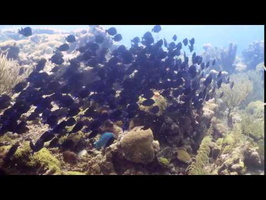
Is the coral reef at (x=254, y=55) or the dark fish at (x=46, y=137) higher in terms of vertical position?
the coral reef at (x=254, y=55)

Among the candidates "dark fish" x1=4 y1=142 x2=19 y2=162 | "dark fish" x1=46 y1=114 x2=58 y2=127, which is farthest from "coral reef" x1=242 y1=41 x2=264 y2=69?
"dark fish" x1=4 y1=142 x2=19 y2=162

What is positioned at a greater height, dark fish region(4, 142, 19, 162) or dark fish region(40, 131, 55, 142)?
dark fish region(40, 131, 55, 142)

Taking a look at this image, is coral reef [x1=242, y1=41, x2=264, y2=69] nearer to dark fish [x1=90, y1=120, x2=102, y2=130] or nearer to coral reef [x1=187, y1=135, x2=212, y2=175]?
coral reef [x1=187, y1=135, x2=212, y2=175]

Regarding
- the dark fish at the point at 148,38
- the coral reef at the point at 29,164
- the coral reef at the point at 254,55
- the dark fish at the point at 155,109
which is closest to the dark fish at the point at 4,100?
the coral reef at the point at 29,164

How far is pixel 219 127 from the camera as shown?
10.8 m

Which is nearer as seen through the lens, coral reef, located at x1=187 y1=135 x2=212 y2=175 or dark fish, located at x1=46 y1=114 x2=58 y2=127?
dark fish, located at x1=46 y1=114 x2=58 y2=127

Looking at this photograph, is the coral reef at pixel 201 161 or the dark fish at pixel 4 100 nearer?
the coral reef at pixel 201 161

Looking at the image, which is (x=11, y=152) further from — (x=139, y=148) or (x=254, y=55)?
(x=254, y=55)

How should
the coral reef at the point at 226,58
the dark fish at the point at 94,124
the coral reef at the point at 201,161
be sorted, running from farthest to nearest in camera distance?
the coral reef at the point at 226,58 < the coral reef at the point at 201,161 < the dark fish at the point at 94,124

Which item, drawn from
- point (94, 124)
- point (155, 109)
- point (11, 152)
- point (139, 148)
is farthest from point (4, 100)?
point (155, 109)

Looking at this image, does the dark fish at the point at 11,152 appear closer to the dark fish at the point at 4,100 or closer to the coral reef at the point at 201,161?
the dark fish at the point at 4,100

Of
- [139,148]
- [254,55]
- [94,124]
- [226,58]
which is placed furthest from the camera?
[254,55]
